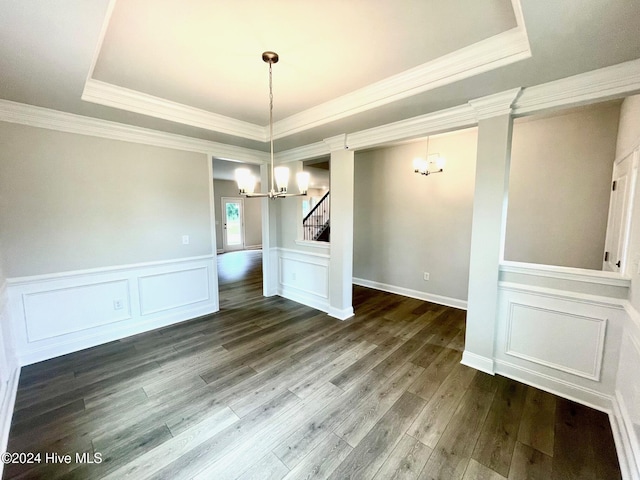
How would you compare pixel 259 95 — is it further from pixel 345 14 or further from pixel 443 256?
pixel 443 256

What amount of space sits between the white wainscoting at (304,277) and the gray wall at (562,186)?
109 inches

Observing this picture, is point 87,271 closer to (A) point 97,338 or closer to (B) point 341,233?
(A) point 97,338

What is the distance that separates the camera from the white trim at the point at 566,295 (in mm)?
2002

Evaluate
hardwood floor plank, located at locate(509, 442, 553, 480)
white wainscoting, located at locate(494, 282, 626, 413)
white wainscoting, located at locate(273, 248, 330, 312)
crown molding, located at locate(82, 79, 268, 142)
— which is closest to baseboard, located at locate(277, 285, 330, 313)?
white wainscoting, located at locate(273, 248, 330, 312)

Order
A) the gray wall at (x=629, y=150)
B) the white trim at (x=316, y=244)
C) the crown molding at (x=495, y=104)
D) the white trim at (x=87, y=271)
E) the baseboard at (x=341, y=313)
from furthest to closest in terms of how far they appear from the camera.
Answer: the white trim at (x=316, y=244), the baseboard at (x=341, y=313), the white trim at (x=87, y=271), the crown molding at (x=495, y=104), the gray wall at (x=629, y=150)

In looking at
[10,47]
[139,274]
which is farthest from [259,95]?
[139,274]

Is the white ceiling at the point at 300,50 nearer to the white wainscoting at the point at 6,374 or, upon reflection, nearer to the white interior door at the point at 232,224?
the white wainscoting at the point at 6,374

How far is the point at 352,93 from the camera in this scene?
2635 mm

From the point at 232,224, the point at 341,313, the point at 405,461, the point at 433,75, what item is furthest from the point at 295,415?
the point at 232,224

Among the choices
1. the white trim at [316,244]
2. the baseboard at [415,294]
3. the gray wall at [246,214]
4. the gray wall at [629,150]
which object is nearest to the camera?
the gray wall at [629,150]

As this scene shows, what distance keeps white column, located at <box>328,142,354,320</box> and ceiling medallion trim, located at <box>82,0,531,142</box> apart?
76 cm

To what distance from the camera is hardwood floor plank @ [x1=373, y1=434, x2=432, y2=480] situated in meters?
1.55

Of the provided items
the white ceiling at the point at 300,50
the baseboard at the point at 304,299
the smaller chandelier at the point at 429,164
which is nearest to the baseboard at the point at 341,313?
the baseboard at the point at 304,299

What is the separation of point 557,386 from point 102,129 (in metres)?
5.18
